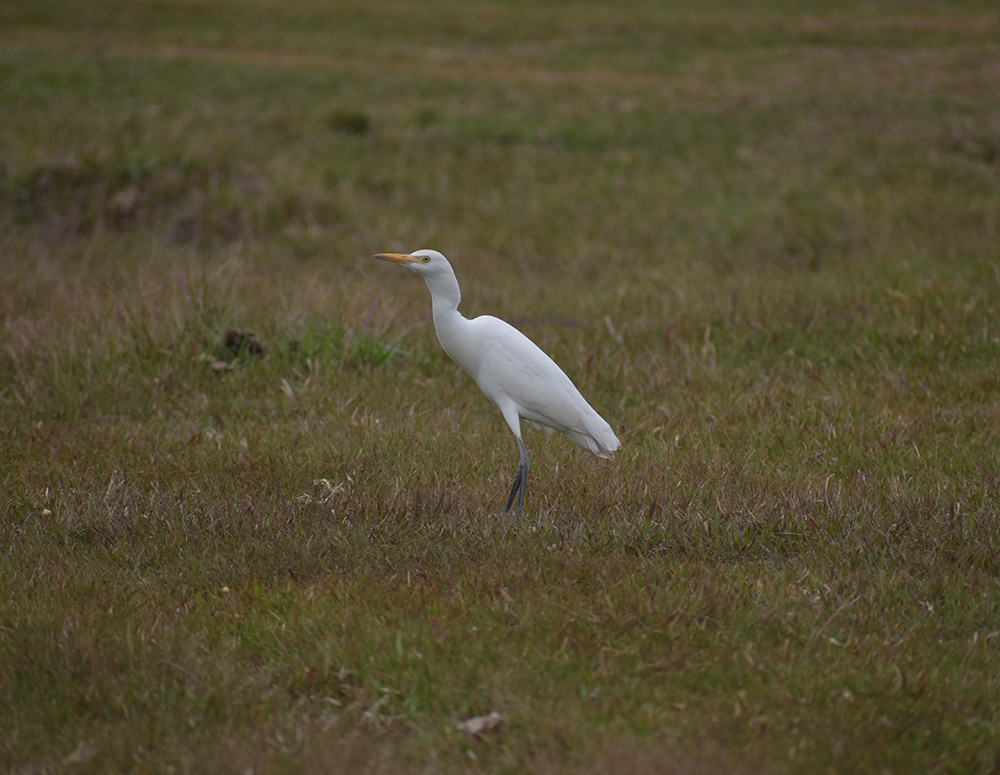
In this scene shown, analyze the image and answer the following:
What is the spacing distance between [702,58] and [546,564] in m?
24.5

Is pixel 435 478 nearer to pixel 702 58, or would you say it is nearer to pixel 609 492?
pixel 609 492

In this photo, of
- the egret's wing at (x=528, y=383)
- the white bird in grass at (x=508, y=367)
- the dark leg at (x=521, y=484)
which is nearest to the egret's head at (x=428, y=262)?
the white bird in grass at (x=508, y=367)

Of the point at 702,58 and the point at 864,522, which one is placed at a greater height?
the point at 702,58

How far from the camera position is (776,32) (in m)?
29.0

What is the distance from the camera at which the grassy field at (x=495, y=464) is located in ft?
8.49

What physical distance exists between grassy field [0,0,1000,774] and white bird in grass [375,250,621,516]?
0.34m

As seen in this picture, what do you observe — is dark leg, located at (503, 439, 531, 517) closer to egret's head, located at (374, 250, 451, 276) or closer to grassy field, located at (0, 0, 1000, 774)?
grassy field, located at (0, 0, 1000, 774)

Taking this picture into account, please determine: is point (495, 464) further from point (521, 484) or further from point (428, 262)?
point (428, 262)

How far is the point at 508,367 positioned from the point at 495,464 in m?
0.73

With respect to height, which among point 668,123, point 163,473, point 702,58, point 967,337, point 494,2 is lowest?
point 163,473

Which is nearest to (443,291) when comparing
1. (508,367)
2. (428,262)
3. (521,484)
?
(428,262)

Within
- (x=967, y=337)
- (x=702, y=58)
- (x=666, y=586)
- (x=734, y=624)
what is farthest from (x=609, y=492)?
(x=702, y=58)

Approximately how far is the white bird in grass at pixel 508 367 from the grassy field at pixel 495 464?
0.34m

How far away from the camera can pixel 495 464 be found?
4.57 m
